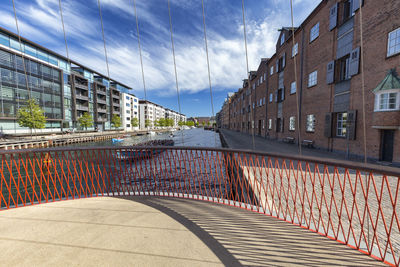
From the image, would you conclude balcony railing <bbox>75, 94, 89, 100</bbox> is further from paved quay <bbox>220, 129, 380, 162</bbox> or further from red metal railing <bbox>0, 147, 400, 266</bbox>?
red metal railing <bbox>0, 147, 400, 266</bbox>

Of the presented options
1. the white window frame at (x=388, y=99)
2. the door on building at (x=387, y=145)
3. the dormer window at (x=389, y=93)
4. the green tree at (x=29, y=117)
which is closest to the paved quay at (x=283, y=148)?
the door on building at (x=387, y=145)

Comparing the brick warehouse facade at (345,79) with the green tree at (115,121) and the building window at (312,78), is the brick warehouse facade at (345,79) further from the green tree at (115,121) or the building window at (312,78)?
the green tree at (115,121)

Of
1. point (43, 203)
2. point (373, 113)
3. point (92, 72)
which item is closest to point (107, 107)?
point (92, 72)

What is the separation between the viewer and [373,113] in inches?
365

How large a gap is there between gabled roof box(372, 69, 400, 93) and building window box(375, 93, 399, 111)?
40cm

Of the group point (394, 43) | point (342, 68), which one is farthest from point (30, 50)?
point (394, 43)

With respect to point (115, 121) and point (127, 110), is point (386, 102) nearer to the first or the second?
point (115, 121)

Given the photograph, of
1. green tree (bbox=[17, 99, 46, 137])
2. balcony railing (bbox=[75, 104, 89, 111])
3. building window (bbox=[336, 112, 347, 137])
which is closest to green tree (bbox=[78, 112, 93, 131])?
balcony railing (bbox=[75, 104, 89, 111])

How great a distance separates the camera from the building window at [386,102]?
8297 millimetres

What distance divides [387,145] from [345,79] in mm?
5179

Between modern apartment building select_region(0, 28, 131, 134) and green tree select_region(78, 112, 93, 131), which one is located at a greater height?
modern apartment building select_region(0, 28, 131, 134)

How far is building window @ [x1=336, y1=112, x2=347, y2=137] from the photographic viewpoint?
1174 centimetres

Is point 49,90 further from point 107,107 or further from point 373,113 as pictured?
point 373,113

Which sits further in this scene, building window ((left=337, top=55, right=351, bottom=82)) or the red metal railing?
building window ((left=337, top=55, right=351, bottom=82))
